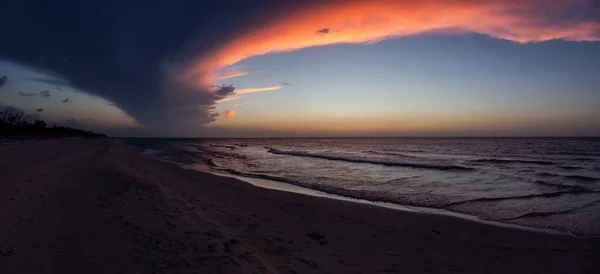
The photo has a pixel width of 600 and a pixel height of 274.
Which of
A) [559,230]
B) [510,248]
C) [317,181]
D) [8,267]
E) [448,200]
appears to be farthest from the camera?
[317,181]

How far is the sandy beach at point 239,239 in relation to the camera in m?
5.09

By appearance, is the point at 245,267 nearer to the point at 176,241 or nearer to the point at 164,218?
the point at 176,241

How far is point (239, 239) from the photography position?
649 centimetres

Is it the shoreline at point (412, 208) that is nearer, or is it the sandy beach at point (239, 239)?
the sandy beach at point (239, 239)

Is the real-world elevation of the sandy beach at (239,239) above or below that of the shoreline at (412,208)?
above

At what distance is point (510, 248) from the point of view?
7113 mm

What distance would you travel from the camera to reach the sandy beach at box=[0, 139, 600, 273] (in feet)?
16.7

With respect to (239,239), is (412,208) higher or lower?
lower

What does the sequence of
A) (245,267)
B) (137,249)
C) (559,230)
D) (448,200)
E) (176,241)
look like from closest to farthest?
(245,267) → (137,249) → (176,241) → (559,230) → (448,200)

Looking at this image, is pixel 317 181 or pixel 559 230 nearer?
pixel 559 230

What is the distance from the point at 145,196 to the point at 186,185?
4.10 m

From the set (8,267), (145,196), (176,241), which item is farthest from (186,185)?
(8,267)

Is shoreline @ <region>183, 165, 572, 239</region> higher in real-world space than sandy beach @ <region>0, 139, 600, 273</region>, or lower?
lower

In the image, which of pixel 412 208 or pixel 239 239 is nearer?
pixel 239 239
